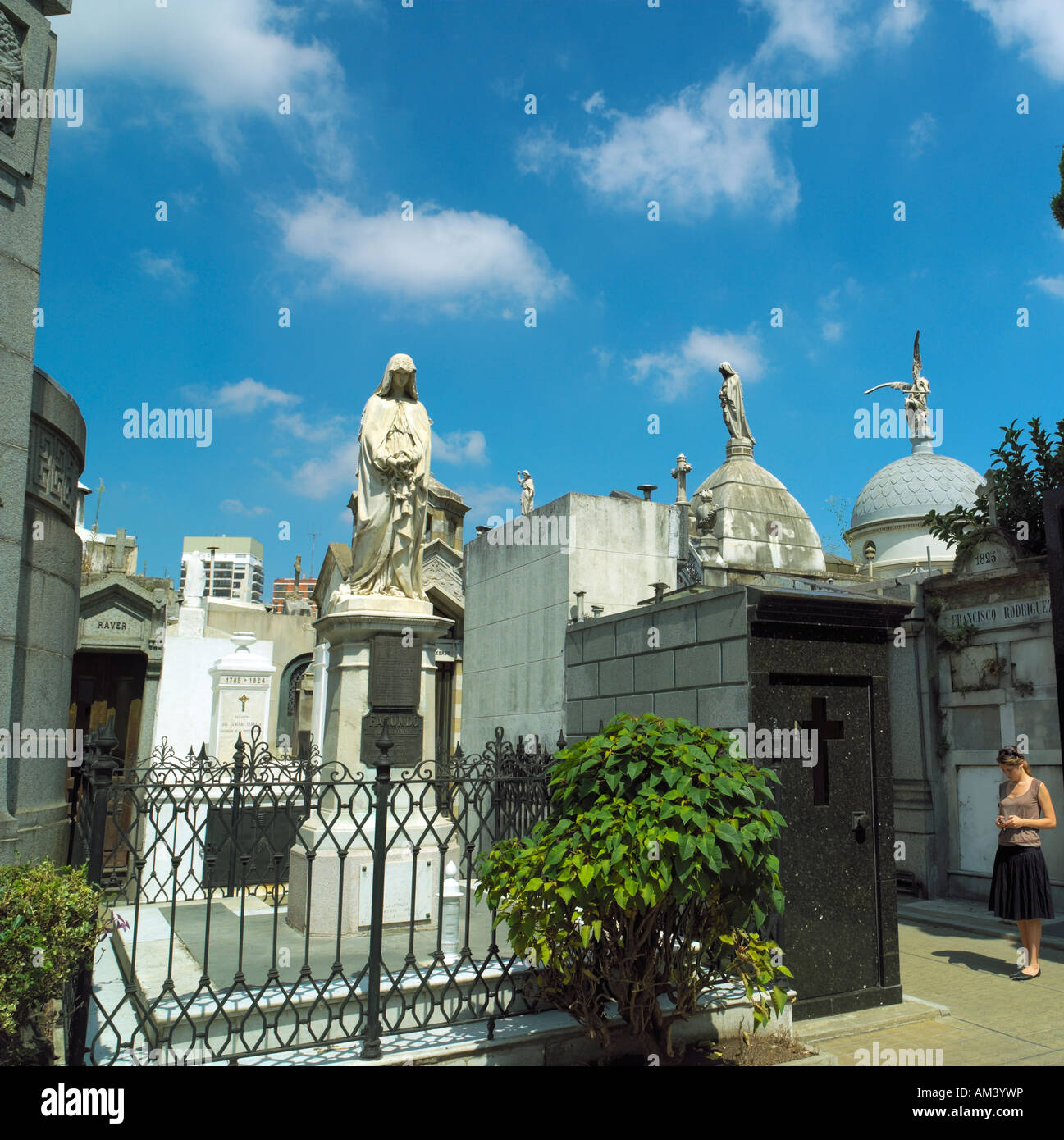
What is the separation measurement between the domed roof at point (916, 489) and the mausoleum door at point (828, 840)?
20516mm

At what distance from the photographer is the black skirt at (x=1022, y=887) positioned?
731 centimetres

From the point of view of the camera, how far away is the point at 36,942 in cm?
398

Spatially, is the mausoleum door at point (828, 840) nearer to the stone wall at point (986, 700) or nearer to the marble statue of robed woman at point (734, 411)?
the stone wall at point (986, 700)

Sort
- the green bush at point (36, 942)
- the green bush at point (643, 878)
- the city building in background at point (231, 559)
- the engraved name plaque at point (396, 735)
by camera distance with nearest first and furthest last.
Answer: the green bush at point (36, 942), the green bush at point (643, 878), the engraved name plaque at point (396, 735), the city building in background at point (231, 559)

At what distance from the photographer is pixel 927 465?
2695 centimetres

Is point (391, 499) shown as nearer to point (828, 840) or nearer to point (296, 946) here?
point (296, 946)

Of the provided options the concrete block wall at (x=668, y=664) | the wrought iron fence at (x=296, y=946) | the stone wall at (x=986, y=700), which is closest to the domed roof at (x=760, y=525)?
the stone wall at (x=986, y=700)

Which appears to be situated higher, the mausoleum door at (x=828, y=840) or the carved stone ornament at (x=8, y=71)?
the carved stone ornament at (x=8, y=71)

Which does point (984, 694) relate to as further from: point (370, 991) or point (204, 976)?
point (204, 976)

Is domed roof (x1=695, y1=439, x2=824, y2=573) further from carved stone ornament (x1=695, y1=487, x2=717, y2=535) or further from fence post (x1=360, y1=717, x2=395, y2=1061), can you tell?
fence post (x1=360, y1=717, x2=395, y2=1061)

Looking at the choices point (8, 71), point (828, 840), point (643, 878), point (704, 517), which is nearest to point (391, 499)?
point (8, 71)

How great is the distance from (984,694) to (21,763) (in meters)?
10.5
